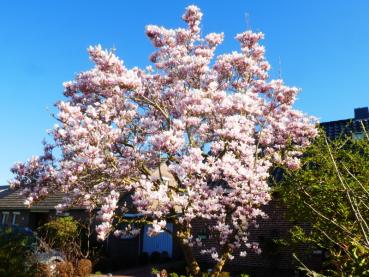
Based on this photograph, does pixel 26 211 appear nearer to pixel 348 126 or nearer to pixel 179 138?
pixel 348 126

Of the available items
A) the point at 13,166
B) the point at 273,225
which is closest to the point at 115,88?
the point at 13,166

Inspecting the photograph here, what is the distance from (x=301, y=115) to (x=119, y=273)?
11727mm

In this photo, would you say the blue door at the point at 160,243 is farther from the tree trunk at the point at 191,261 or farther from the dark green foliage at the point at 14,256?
the dark green foliage at the point at 14,256

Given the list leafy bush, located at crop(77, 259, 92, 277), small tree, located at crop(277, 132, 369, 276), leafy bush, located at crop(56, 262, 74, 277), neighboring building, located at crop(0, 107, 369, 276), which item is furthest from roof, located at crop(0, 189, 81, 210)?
small tree, located at crop(277, 132, 369, 276)

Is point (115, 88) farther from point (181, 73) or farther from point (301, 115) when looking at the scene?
point (301, 115)

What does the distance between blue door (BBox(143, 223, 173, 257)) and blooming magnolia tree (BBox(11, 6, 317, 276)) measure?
40.7 feet

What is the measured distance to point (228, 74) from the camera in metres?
13.2

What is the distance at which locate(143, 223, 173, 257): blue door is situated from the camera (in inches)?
939

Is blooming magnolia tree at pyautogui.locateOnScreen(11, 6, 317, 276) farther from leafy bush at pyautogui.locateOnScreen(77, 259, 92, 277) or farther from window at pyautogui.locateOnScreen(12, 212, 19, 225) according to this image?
window at pyautogui.locateOnScreen(12, 212, 19, 225)

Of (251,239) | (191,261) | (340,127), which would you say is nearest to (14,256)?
(191,261)

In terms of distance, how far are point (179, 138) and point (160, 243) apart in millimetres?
15927

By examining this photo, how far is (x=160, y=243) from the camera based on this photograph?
24141mm

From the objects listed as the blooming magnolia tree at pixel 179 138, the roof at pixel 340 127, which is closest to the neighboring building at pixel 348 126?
the roof at pixel 340 127

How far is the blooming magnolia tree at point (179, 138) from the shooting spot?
32.1ft
